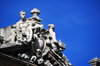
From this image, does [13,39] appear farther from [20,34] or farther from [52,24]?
[52,24]

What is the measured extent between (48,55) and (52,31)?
308 cm

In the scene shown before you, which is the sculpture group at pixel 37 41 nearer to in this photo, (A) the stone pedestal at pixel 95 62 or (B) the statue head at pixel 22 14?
(B) the statue head at pixel 22 14

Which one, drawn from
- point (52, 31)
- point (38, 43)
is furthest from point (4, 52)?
point (52, 31)

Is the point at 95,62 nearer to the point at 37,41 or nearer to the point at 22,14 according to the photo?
the point at 37,41

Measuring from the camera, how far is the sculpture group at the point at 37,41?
36562 mm

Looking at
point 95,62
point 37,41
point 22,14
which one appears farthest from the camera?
point 95,62

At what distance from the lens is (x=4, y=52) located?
114 feet

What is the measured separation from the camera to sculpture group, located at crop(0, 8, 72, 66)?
36562 millimetres

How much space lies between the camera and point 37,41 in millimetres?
37625

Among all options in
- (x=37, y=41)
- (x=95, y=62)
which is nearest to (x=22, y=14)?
A: (x=37, y=41)

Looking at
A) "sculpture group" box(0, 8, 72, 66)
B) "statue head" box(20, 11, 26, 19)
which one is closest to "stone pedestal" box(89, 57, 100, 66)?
"sculpture group" box(0, 8, 72, 66)

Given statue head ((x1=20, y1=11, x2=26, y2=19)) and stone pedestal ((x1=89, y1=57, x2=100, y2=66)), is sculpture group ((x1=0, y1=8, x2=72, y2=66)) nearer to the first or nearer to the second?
statue head ((x1=20, y1=11, x2=26, y2=19))

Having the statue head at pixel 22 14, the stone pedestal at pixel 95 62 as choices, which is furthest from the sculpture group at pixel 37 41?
the stone pedestal at pixel 95 62

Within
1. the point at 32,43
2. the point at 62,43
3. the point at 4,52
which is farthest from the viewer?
the point at 62,43
